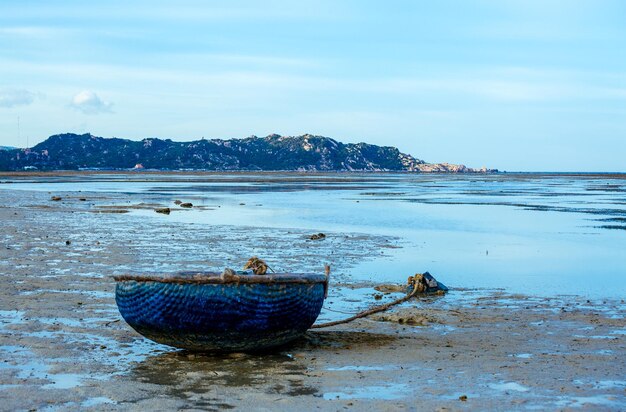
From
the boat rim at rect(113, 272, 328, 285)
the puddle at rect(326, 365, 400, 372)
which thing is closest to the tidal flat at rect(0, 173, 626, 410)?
the puddle at rect(326, 365, 400, 372)

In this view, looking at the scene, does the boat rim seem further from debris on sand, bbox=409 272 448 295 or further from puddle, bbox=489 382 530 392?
debris on sand, bbox=409 272 448 295

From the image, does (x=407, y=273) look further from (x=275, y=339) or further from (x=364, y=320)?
(x=275, y=339)

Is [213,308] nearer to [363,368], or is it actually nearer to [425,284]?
[363,368]

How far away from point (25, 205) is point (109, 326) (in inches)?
1238

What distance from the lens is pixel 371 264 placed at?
1931 cm

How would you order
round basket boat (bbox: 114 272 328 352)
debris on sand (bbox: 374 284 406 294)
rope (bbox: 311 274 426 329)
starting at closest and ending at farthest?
round basket boat (bbox: 114 272 328 352) → rope (bbox: 311 274 426 329) → debris on sand (bbox: 374 284 406 294)

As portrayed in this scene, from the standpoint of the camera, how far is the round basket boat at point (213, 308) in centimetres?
944

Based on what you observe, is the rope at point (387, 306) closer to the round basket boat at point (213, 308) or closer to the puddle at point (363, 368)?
the round basket boat at point (213, 308)

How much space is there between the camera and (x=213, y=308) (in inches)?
371

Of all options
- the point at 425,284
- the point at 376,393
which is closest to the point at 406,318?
the point at 425,284

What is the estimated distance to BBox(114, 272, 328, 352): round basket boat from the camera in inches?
372

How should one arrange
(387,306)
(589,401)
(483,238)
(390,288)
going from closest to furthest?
(589,401) → (387,306) → (390,288) → (483,238)

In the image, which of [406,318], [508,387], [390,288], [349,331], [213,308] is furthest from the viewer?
[390,288]

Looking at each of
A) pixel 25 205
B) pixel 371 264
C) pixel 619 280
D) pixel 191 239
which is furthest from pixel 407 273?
pixel 25 205
